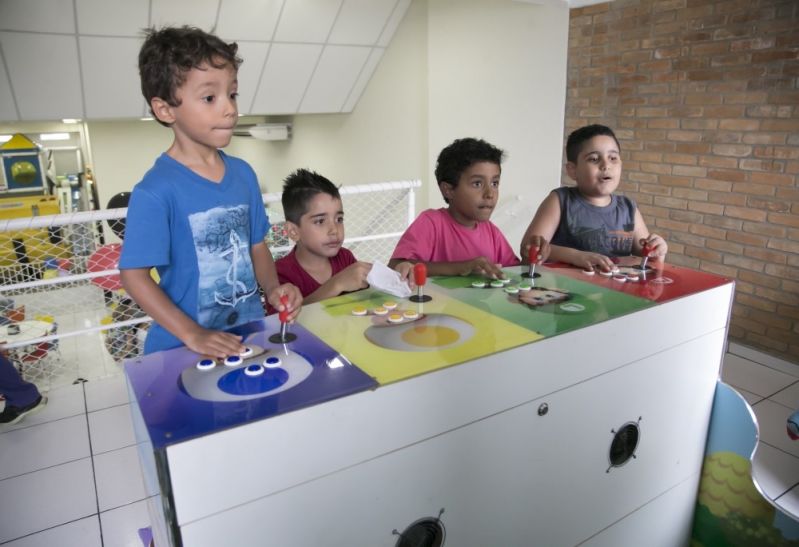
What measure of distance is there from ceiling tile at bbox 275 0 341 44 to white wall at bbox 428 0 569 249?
0.80 m

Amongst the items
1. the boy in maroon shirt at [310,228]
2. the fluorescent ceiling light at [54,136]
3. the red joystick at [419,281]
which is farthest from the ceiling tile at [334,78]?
the fluorescent ceiling light at [54,136]

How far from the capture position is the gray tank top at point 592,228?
1871 mm

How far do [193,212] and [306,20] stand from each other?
358cm

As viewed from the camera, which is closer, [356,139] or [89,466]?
[89,466]

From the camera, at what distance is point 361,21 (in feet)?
14.5

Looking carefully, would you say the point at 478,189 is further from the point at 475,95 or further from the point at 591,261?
the point at 475,95

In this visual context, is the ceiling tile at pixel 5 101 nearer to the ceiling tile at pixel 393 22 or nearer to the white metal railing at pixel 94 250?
the white metal railing at pixel 94 250

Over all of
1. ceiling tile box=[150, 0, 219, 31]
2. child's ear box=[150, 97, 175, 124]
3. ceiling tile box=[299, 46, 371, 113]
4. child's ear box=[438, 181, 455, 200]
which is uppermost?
ceiling tile box=[150, 0, 219, 31]

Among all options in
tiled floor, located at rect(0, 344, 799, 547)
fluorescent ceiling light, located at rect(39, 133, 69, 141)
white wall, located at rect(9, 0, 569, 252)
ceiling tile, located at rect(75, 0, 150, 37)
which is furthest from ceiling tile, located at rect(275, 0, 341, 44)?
fluorescent ceiling light, located at rect(39, 133, 69, 141)

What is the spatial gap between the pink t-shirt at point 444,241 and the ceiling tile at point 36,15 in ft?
10.1

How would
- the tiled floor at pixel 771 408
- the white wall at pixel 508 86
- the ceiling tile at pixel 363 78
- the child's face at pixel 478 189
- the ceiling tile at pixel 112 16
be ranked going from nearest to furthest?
the child's face at pixel 478 189 < the tiled floor at pixel 771 408 < the ceiling tile at pixel 112 16 < the white wall at pixel 508 86 < the ceiling tile at pixel 363 78

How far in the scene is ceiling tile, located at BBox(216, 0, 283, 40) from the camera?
12.6ft

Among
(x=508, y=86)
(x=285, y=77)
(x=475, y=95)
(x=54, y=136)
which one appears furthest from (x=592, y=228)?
(x=54, y=136)

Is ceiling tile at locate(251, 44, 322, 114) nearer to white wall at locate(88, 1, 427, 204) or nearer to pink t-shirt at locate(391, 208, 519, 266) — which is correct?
white wall at locate(88, 1, 427, 204)
